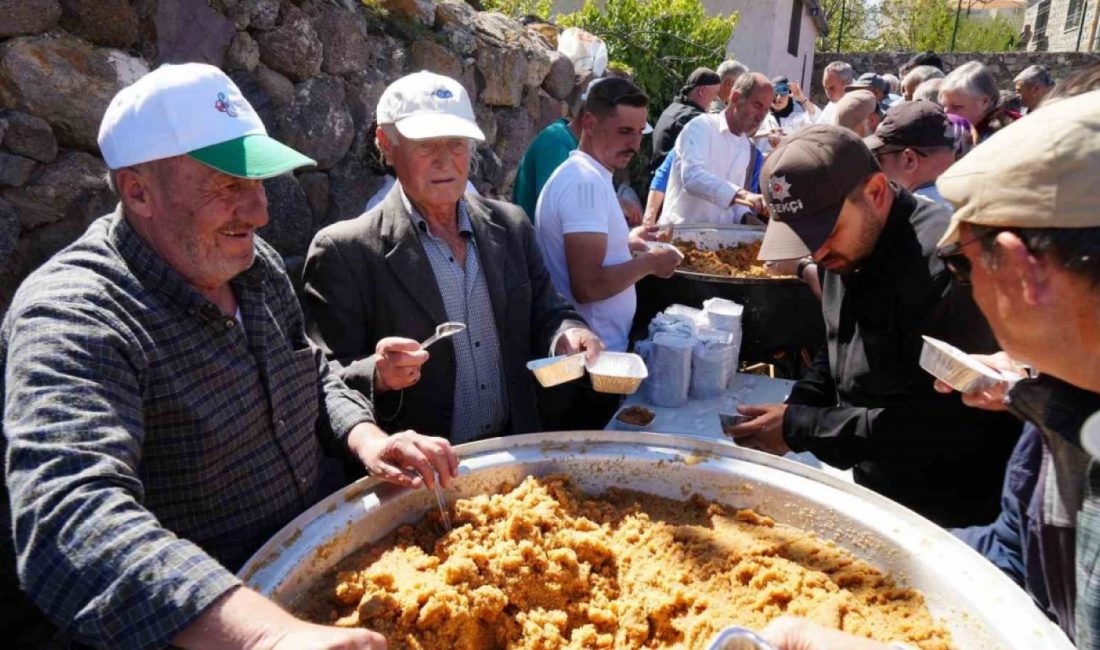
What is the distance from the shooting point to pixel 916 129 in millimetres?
3221

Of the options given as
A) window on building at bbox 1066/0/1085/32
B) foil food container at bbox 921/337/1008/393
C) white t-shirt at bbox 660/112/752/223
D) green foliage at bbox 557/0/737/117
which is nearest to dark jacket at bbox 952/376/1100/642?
foil food container at bbox 921/337/1008/393

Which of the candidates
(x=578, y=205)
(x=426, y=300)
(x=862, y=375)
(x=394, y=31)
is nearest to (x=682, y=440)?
(x=862, y=375)

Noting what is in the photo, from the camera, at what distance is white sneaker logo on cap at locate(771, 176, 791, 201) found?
6.02 ft

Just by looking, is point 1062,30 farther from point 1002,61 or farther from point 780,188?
point 780,188

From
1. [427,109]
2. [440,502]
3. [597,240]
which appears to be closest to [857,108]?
[597,240]

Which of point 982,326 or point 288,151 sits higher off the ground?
point 288,151

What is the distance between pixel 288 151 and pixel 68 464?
717 millimetres

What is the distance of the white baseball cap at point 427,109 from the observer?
2189 mm

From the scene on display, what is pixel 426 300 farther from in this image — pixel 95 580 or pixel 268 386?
pixel 95 580

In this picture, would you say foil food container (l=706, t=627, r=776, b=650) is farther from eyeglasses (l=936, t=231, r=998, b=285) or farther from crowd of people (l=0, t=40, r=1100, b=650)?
eyeglasses (l=936, t=231, r=998, b=285)

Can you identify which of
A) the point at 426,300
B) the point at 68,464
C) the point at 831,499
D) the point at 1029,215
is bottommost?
the point at 831,499

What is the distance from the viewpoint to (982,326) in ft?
5.36

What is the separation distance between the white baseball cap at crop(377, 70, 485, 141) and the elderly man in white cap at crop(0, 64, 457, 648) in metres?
0.73

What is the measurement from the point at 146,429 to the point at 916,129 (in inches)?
129
